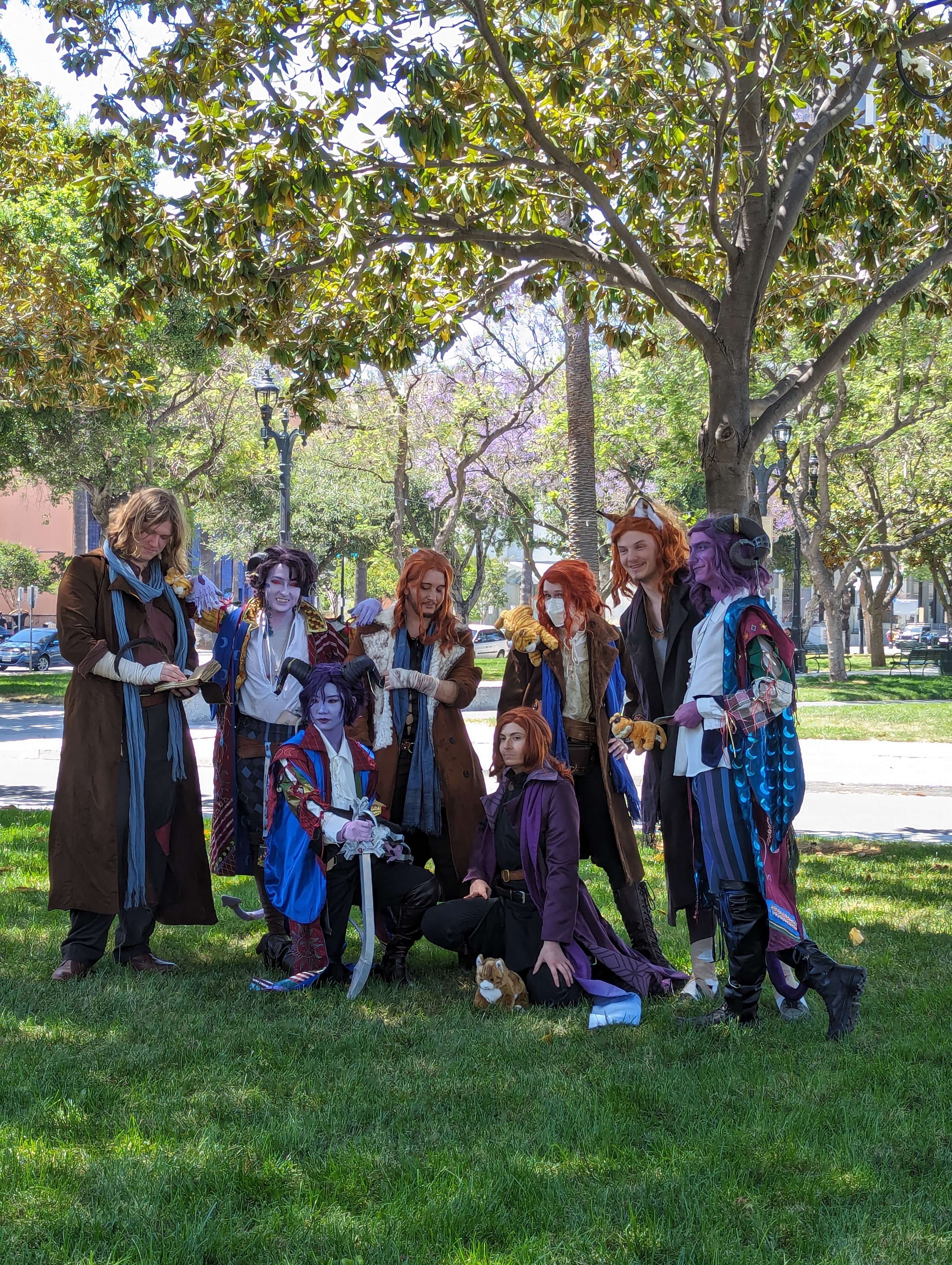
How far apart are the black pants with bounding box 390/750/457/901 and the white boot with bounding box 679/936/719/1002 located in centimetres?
111

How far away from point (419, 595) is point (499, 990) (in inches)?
69.2

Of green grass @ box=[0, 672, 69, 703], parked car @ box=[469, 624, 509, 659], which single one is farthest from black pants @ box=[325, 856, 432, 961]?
parked car @ box=[469, 624, 509, 659]

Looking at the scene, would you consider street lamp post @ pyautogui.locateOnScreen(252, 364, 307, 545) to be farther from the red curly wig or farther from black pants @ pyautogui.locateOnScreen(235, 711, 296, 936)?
the red curly wig

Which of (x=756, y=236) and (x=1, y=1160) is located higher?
(x=756, y=236)

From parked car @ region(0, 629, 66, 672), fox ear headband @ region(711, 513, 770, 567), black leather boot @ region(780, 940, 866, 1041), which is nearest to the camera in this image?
black leather boot @ region(780, 940, 866, 1041)

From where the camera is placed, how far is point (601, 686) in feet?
17.3

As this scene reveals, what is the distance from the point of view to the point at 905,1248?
2.81 metres

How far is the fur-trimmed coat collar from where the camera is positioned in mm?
5371

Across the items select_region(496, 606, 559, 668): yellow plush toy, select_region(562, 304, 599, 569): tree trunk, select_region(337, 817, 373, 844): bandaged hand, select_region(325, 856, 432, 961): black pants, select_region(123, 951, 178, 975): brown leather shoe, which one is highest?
select_region(562, 304, 599, 569): tree trunk

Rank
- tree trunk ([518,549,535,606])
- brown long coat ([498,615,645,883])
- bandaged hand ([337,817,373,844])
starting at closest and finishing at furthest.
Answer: bandaged hand ([337,817,373,844])
brown long coat ([498,615,645,883])
tree trunk ([518,549,535,606])

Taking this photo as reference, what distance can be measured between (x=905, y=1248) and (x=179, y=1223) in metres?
1.75

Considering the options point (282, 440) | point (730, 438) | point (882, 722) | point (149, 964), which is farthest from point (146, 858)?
point (882, 722)

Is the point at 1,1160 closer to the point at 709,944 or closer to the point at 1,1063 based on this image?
the point at 1,1063

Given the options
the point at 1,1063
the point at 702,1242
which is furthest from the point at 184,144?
the point at 702,1242
